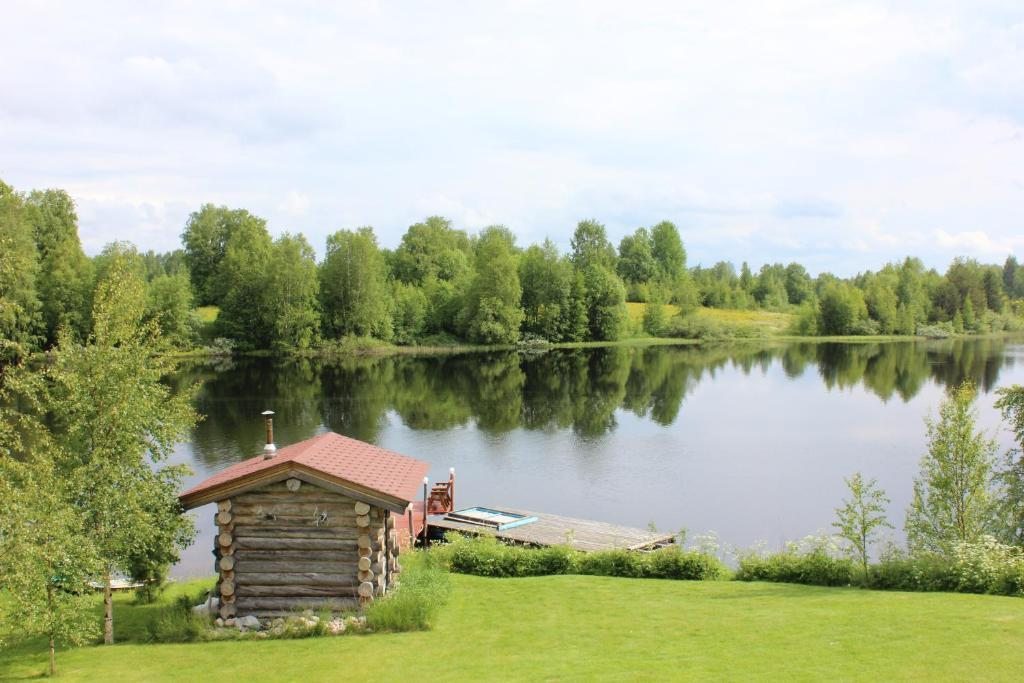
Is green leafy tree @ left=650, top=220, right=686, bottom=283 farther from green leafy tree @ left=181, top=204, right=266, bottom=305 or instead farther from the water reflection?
green leafy tree @ left=181, top=204, right=266, bottom=305

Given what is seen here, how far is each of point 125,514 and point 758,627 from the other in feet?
36.5

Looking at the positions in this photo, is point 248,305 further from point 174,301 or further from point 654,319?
point 654,319

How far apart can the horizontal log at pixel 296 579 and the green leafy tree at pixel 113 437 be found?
1.70 meters

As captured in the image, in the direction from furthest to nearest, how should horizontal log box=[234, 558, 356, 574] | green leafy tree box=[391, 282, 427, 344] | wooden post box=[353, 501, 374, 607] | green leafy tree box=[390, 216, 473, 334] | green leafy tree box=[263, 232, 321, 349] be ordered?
green leafy tree box=[390, 216, 473, 334]
green leafy tree box=[391, 282, 427, 344]
green leafy tree box=[263, 232, 321, 349]
horizontal log box=[234, 558, 356, 574]
wooden post box=[353, 501, 374, 607]

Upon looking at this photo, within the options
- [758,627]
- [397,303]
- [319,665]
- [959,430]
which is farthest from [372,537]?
[397,303]

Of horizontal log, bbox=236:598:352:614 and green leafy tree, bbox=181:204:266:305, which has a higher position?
green leafy tree, bbox=181:204:266:305

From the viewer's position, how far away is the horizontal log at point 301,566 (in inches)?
629

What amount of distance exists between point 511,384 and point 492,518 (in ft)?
137

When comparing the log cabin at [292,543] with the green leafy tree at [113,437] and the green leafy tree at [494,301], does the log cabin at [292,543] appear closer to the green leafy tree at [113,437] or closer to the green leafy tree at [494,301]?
the green leafy tree at [113,437]

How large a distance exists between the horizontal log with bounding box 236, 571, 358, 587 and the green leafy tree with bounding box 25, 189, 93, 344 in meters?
69.6

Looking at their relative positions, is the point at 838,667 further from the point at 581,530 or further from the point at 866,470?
the point at 866,470

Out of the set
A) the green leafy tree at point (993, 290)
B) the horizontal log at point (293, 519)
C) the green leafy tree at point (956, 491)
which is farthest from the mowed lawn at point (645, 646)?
the green leafy tree at point (993, 290)

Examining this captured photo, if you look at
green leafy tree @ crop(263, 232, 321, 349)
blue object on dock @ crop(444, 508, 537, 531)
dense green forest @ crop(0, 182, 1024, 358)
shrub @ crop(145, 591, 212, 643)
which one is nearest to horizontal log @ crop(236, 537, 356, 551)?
shrub @ crop(145, 591, 212, 643)

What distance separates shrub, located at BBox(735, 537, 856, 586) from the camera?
17.3m
